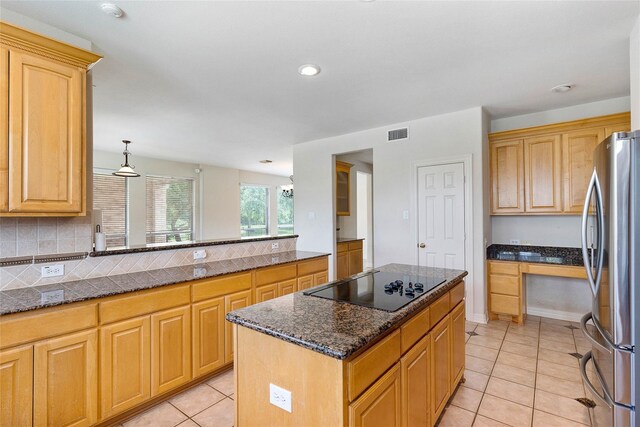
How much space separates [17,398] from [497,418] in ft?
9.54

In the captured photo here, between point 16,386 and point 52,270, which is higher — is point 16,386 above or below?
below

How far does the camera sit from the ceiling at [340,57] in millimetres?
2041

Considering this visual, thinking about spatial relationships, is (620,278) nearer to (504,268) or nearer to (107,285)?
(504,268)

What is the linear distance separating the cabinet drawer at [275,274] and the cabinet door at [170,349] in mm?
728

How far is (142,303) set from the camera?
2.11 metres

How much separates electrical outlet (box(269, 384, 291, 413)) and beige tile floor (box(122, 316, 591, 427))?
1.08m

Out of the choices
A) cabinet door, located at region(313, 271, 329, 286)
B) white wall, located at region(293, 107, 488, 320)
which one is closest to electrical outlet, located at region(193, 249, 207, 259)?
cabinet door, located at region(313, 271, 329, 286)

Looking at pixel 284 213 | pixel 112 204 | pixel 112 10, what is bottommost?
pixel 284 213

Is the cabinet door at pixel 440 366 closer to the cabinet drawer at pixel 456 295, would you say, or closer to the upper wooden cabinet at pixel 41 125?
the cabinet drawer at pixel 456 295

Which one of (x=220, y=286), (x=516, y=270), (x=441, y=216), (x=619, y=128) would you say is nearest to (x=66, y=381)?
(x=220, y=286)

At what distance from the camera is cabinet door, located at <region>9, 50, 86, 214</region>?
1875 mm

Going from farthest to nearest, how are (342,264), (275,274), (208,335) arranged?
1. (342,264)
2. (275,274)
3. (208,335)

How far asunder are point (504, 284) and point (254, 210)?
700cm

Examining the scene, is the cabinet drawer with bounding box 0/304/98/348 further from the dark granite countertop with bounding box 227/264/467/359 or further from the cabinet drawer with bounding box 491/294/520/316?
the cabinet drawer with bounding box 491/294/520/316
